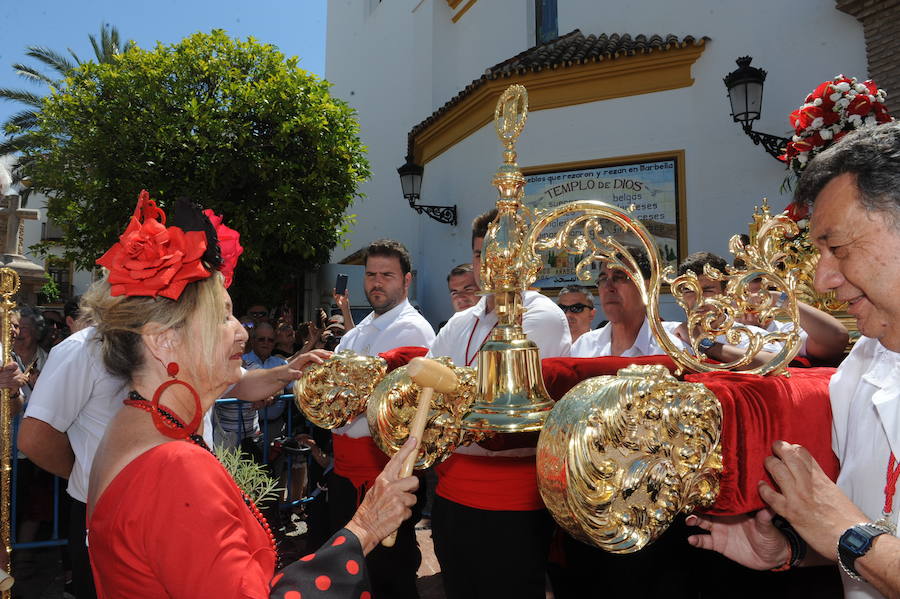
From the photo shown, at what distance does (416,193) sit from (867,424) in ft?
33.4

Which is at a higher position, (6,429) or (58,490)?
(6,429)

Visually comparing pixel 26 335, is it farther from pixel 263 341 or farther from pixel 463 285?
pixel 463 285

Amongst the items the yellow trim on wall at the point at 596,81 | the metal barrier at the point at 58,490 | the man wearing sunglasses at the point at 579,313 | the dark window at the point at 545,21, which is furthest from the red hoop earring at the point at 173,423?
the dark window at the point at 545,21

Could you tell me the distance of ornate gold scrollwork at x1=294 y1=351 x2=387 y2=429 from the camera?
1.90m

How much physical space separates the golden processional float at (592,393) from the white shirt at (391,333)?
1689 millimetres

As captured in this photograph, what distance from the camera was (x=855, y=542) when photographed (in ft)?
3.91

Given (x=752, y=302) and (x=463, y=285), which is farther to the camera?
(x=463, y=285)

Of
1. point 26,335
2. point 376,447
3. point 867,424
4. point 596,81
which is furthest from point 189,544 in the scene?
point 596,81

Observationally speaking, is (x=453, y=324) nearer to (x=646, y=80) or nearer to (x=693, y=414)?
(x=693, y=414)

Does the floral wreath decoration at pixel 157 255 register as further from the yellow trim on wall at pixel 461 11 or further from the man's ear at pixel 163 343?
Result: the yellow trim on wall at pixel 461 11

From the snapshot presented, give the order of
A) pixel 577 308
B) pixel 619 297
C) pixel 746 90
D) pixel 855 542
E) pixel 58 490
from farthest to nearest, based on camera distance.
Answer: pixel 746 90 < pixel 577 308 < pixel 58 490 < pixel 619 297 < pixel 855 542

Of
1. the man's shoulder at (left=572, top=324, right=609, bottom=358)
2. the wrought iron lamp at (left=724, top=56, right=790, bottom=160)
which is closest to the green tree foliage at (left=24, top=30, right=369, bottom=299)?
the wrought iron lamp at (left=724, top=56, right=790, bottom=160)

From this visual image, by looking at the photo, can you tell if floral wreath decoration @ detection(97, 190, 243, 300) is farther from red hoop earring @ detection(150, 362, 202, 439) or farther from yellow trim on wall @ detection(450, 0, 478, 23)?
yellow trim on wall @ detection(450, 0, 478, 23)

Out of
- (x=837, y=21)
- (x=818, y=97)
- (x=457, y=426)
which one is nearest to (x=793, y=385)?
(x=457, y=426)
